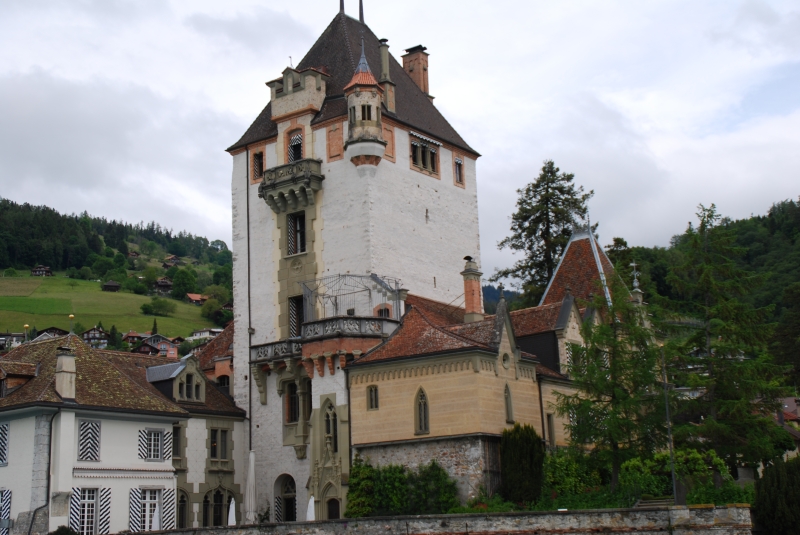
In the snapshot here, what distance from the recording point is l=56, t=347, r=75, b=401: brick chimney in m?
41.2

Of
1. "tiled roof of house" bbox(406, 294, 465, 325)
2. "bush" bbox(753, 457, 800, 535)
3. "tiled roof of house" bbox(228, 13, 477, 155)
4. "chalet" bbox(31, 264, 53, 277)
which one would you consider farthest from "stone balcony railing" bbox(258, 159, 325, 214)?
"chalet" bbox(31, 264, 53, 277)

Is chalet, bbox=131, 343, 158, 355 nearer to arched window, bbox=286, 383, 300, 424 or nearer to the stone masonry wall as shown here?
arched window, bbox=286, 383, 300, 424

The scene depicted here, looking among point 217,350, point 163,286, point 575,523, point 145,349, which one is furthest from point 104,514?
point 163,286

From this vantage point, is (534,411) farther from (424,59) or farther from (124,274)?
(124,274)

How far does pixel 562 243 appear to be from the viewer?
196 feet

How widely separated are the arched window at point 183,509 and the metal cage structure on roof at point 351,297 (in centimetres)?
913

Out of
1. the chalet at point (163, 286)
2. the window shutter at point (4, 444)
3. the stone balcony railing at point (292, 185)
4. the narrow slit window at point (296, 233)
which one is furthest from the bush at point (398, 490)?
the chalet at point (163, 286)

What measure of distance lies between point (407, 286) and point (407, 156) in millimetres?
6385

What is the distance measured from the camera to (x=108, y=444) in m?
42.2

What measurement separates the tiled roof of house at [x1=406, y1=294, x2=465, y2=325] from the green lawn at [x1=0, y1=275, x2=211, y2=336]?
93.8m

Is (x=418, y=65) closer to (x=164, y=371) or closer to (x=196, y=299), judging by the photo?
(x=164, y=371)

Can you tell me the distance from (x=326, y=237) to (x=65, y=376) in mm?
13416

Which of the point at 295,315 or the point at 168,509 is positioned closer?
the point at 168,509

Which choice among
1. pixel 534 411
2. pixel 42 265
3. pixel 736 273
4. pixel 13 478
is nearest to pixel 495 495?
pixel 534 411
